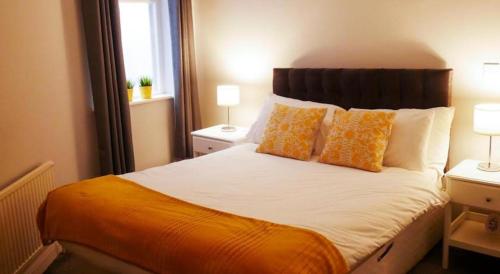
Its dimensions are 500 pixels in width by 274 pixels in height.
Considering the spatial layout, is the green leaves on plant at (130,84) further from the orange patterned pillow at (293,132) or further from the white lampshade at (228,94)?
the orange patterned pillow at (293,132)

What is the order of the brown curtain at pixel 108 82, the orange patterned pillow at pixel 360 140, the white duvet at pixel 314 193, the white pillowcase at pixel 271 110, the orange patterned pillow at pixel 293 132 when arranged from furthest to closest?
1. the brown curtain at pixel 108 82
2. the white pillowcase at pixel 271 110
3. the orange patterned pillow at pixel 293 132
4. the orange patterned pillow at pixel 360 140
5. the white duvet at pixel 314 193

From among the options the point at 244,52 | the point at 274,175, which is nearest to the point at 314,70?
the point at 244,52

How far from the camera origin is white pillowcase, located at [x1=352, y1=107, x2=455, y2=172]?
285cm

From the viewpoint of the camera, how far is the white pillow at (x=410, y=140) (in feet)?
9.34

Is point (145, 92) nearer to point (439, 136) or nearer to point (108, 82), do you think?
point (108, 82)

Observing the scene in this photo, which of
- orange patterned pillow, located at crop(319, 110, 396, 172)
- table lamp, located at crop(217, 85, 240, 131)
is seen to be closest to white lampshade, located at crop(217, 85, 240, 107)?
table lamp, located at crop(217, 85, 240, 131)

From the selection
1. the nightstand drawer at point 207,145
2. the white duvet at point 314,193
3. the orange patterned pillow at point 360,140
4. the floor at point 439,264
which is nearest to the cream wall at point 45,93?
the floor at point 439,264

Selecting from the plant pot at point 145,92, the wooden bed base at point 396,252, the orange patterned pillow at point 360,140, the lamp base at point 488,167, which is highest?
the plant pot at point 145,92

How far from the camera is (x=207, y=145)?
411 cm

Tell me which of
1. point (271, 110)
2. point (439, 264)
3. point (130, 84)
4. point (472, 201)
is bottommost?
point (439, 264)

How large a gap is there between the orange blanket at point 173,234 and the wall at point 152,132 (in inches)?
67.4

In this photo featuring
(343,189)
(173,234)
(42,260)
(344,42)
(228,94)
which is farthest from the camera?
(228,94)

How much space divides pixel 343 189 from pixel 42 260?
197 cm

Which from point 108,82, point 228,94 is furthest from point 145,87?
point 228,94
